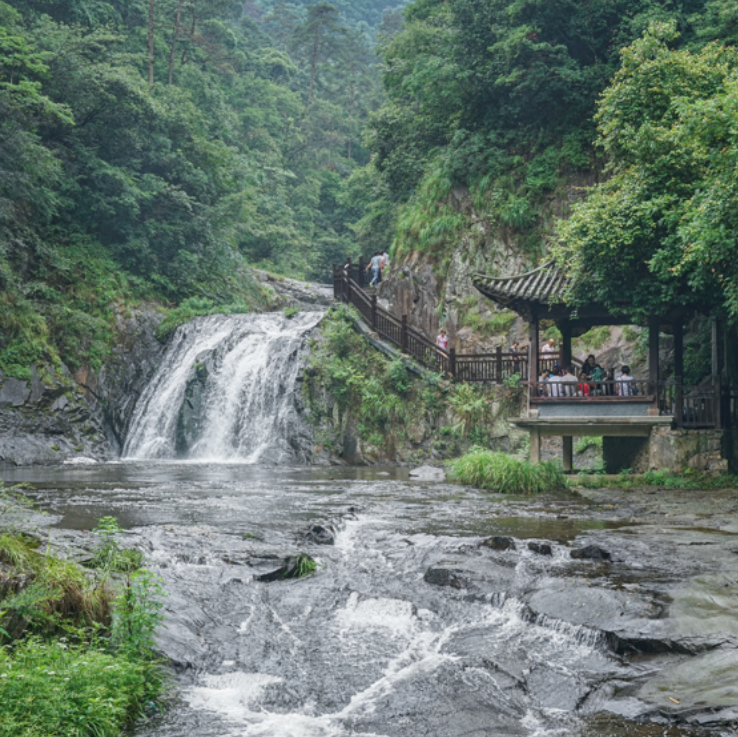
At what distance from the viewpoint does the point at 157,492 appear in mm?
15016

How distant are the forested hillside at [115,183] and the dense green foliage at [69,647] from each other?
18.8 meters

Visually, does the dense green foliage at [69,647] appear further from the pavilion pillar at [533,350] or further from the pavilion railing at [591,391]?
the pavilion pillar at [533,350]

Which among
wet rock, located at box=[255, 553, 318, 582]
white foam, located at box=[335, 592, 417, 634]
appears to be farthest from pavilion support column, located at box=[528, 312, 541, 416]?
white foam, located at box=[335, 592, 417, 634]

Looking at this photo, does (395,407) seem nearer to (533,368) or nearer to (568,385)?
(533,368)

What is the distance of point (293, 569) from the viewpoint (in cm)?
885

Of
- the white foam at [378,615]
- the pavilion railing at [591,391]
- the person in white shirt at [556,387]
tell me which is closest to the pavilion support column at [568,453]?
the pavilion railing at [591,391]

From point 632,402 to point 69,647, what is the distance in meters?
13.6

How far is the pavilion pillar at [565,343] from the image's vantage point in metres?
19.5

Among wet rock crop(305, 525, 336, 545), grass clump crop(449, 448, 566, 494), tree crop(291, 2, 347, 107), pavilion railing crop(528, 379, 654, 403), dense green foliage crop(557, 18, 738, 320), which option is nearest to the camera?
wet rock crop(305, 525, 336, 545)

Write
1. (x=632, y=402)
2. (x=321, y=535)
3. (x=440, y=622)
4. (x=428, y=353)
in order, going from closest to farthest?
(x=440, y=622) < (x=321, y=535) < (x=632, y=402) < (x=428, y=353)

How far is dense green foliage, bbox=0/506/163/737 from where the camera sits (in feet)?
16.3

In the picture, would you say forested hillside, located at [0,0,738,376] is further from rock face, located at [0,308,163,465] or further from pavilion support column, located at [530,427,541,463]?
pavilion support column, located at [530,427,541,463]

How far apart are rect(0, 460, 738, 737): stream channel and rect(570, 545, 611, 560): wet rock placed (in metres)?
0.19

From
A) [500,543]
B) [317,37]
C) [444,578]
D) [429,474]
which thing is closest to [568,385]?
[429,474]
